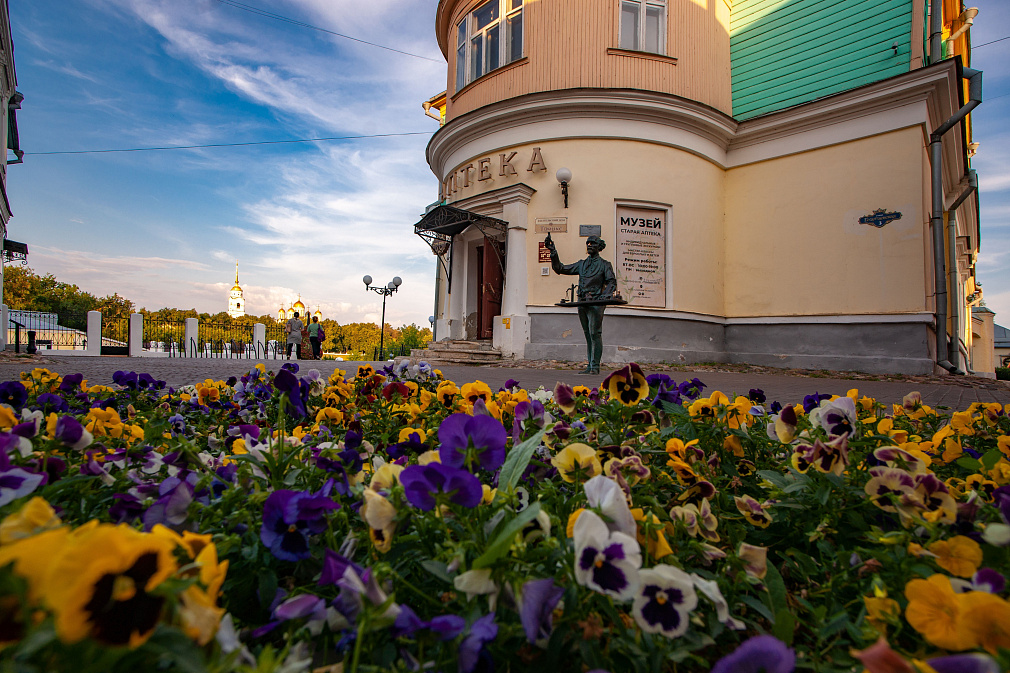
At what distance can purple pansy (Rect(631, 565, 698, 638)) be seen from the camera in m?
0.61

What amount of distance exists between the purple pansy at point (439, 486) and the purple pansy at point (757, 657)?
35 centimetres

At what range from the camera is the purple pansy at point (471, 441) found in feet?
2.88

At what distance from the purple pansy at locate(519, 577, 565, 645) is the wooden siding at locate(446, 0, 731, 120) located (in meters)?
12.2

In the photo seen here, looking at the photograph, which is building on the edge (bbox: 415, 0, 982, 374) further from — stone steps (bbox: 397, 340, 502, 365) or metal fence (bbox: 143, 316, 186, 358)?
metal fence (bbox: 143, 316, 186, 358)

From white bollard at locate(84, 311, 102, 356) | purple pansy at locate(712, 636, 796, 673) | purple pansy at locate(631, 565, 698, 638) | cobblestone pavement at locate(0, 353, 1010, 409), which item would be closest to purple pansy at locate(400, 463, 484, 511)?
purple pansy at locate(631, 565, 698, 638)

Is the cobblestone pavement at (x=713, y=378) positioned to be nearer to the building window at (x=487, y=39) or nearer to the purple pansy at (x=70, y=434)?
the purple pansy at (x=70, y=434)

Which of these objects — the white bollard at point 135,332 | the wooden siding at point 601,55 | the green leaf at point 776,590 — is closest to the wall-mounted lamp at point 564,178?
the wooden siding at point 601,55

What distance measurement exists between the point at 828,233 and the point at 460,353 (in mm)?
8175

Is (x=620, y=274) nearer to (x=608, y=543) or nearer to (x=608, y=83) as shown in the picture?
(x=608, y=83)

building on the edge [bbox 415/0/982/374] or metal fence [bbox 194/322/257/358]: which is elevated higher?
building on the edge [bbox 415/0/982/374]

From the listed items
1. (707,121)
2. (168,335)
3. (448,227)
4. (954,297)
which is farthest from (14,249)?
(954,297)

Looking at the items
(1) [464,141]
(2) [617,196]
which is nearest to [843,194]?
(2) [617,196]

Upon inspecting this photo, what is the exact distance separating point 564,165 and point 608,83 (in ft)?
7.22

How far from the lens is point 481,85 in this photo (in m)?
12.5
